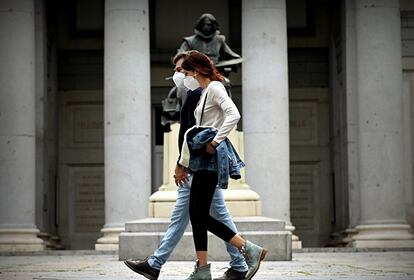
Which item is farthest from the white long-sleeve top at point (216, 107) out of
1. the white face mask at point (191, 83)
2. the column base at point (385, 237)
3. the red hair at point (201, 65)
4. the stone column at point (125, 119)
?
the column base at point (385, 237)

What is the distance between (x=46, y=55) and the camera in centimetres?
3634

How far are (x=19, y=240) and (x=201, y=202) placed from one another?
19803 mm

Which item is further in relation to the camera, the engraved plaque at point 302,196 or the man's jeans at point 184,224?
the engraved plaque at point 302,196

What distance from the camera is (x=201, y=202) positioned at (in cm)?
1266

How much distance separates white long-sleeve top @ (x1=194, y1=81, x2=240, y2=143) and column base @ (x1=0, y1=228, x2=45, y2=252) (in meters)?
19.3

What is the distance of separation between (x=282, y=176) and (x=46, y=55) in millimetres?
9491

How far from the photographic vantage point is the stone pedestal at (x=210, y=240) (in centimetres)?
2153

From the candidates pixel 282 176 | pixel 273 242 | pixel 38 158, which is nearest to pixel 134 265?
pixel 273 242

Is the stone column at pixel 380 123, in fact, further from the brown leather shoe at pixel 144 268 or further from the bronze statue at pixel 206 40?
the brown leather shoe at pixel 144 268

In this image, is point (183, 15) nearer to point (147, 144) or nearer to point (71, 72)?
point (71, 72)

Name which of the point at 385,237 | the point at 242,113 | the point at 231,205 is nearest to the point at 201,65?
the point at 231,205

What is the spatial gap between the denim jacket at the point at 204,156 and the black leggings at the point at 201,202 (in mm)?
74

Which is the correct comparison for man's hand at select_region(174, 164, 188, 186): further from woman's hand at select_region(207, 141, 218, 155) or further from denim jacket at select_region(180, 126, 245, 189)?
woman's hand at select_region(207, 141, 218, 155)

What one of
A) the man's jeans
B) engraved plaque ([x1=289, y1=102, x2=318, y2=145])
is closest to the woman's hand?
the man's jeans
